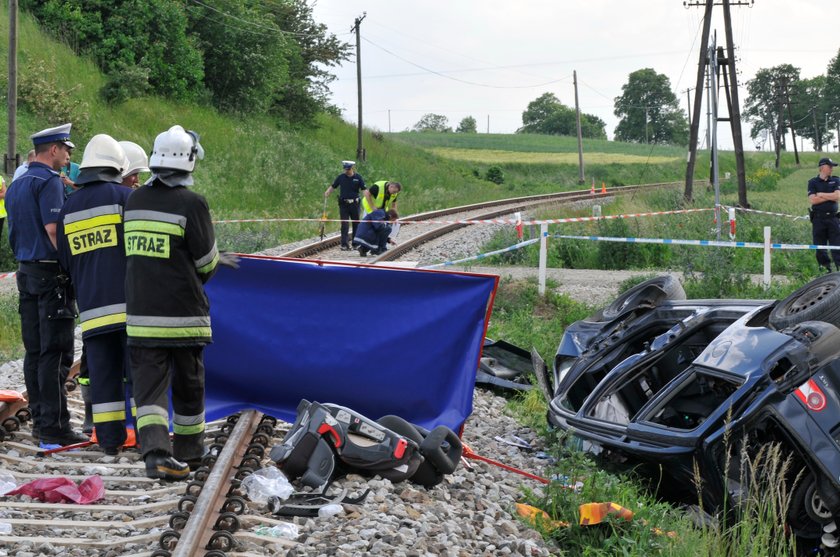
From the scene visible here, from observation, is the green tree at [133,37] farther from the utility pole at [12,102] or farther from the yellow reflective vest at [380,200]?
the yellow reflective vest at [380,200]

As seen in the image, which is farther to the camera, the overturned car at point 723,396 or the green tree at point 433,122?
the green tree at point 433,122

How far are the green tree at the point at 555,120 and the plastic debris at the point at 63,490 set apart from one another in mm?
128586

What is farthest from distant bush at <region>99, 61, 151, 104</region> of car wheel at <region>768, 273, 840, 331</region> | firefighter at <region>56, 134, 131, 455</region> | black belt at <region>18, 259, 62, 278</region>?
car wheel at <region>768, 273, 840, 331</region>

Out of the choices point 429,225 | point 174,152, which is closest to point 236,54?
point 429,225

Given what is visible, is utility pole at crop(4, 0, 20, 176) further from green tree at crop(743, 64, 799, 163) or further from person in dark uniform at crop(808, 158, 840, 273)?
green tree at crop(743, 64, 799, 163)

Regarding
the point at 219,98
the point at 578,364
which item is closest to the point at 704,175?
the point at 219,98

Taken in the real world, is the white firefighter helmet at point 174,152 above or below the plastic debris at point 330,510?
above

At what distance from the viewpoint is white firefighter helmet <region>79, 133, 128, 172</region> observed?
20.6 ft

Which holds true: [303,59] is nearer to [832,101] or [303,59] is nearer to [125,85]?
[125,85]

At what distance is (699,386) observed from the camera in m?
6.17

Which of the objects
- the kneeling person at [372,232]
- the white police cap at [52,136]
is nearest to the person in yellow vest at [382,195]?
the kneeling person at [372,232]

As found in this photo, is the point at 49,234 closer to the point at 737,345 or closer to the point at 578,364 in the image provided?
the point at 578,364

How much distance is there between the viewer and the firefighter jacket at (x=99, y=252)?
6.19 metres

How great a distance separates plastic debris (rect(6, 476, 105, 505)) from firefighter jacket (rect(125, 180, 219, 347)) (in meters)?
0.82
